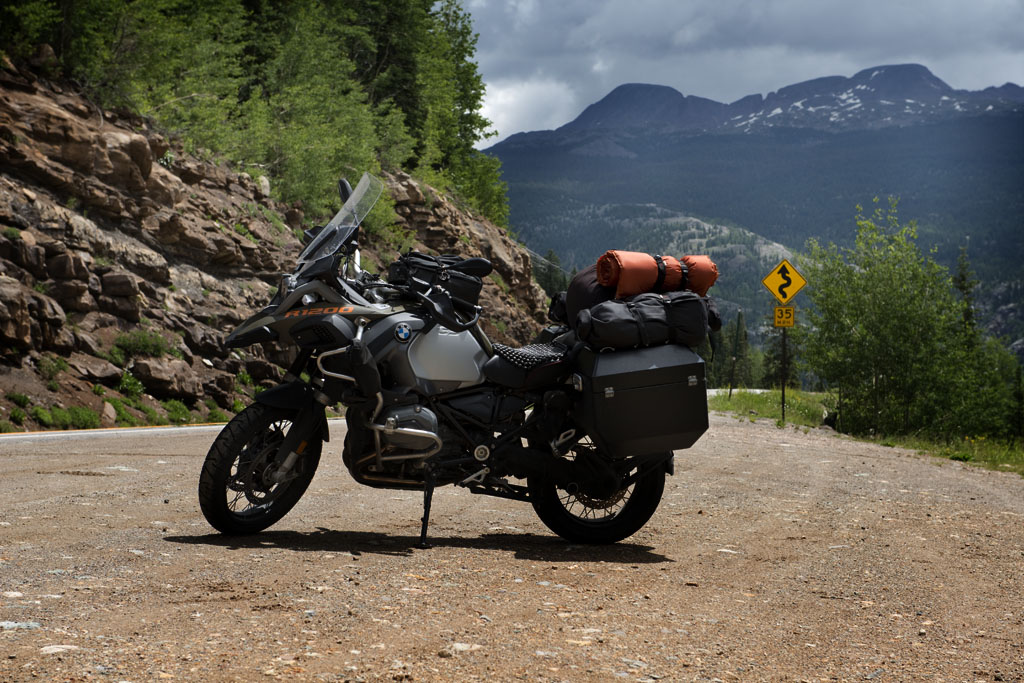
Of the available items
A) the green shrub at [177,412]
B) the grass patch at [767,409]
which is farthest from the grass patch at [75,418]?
the grass patch at [767,409]

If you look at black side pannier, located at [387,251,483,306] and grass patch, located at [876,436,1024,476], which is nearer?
black side pannier, located at [387,251,483,306]

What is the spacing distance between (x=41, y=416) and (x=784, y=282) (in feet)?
54.2

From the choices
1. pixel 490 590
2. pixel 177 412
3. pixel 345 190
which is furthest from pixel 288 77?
pixel 490 590

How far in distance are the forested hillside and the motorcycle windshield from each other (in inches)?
698

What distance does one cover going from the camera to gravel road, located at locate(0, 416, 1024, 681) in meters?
3.74

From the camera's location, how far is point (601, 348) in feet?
20.5

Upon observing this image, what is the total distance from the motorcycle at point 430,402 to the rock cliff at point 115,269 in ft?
32.8

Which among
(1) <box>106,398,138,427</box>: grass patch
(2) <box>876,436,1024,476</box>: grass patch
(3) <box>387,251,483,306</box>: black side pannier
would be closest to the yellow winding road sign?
(2) <box>876,436,1024,476</box>: grass patch

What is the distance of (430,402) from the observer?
6.30 m

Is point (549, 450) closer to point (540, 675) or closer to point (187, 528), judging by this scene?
point (187, 528)

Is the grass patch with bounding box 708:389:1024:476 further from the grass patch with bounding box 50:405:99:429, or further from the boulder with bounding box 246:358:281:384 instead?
the grass patch with bounding box 50:405:99:429

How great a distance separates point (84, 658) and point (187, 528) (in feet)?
9.85

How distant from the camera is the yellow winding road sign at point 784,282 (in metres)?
23.3

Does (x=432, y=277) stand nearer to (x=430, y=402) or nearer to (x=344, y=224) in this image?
(x=344, y=224)
